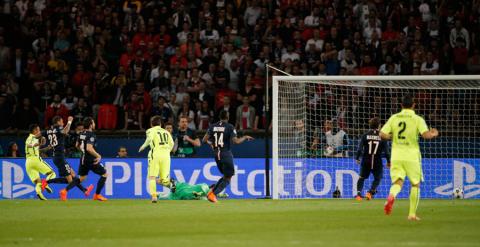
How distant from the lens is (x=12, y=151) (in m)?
23.7

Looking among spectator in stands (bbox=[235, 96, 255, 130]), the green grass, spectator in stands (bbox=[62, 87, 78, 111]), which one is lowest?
the green grass

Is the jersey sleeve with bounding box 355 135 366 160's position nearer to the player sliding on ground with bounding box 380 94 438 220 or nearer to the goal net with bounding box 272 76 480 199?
the goal net with bounding box 272 76 480 199

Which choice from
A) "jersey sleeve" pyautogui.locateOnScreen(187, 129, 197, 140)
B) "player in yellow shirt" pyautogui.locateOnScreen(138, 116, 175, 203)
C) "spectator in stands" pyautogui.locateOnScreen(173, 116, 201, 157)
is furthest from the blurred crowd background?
"player in yellow shirt" pyautogui.locateOnScreen(138, 116, 175, 203)

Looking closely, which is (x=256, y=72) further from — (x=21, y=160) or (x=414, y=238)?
(x=414, y=238)

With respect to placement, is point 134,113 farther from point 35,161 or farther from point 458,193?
point 458,193

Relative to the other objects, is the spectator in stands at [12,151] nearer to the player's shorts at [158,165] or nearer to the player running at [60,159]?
the player running at [60,159]

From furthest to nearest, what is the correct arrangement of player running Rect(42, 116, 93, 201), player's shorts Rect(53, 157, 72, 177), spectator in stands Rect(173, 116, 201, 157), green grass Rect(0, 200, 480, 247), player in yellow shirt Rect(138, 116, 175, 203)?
spectator in stands Rect(173, 116, 201, 157) → player's shorts Rect(53, 157, 72, 177) → player running Rect(42, 116, 93, 201) → player in yellow shirt Rect(138, 116, 175, 203) → green grass Rect(0, 200, 480, 247)

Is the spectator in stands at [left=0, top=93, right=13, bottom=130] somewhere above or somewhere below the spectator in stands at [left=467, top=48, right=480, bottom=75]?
below

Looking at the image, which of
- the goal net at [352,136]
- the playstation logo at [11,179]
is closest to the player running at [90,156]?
the playstation logo at [11,179]

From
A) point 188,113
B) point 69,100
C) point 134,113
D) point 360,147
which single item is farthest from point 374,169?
point 69,100

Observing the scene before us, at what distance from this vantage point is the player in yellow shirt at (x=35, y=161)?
21750 millimetres

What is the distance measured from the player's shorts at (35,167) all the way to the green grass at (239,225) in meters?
3.56

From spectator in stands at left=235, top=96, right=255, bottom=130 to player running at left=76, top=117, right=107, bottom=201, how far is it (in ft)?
12.9

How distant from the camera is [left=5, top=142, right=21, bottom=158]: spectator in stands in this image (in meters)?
23.6
